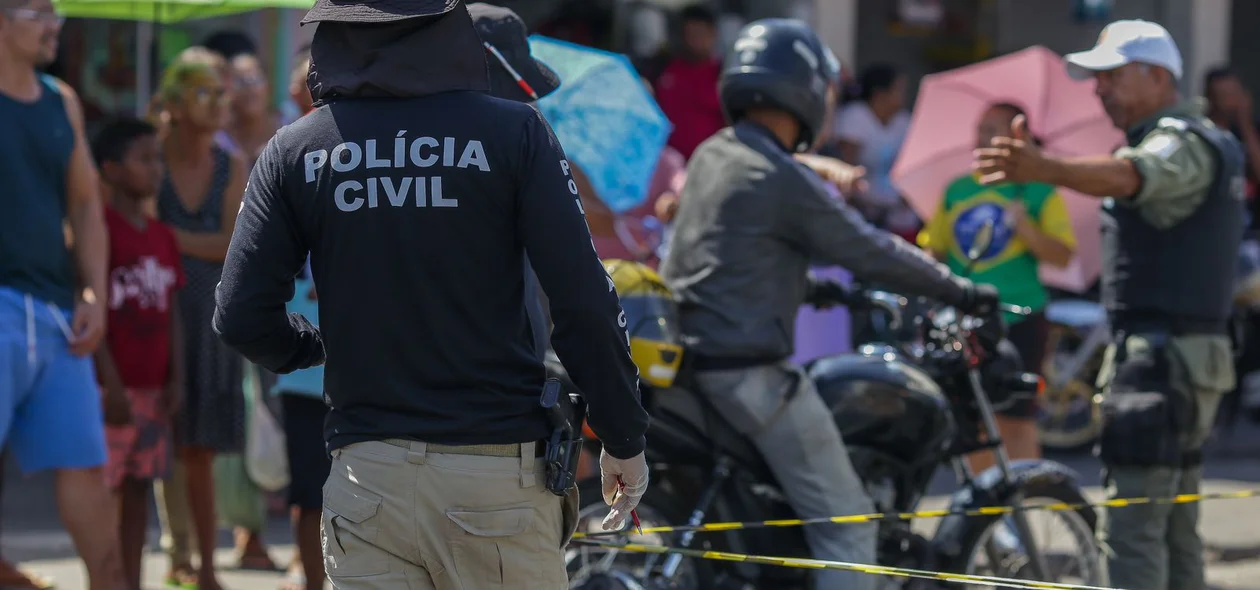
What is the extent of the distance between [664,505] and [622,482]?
1586 millimetres

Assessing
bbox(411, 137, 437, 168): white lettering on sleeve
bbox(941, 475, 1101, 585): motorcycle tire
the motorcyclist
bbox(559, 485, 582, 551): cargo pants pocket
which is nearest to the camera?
bbox(411, 137, 437, 168): white lettering on sleeve

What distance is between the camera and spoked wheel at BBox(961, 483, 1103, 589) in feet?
17.2

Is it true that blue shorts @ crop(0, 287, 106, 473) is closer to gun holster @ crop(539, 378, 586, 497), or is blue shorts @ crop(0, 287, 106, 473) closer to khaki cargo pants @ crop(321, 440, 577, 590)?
khaki cargo pants @ crop(321, 440, 577, 590)

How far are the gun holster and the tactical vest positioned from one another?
2631 mm

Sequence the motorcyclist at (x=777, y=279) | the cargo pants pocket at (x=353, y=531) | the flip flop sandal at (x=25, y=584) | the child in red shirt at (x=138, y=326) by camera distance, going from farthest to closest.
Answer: the flip flop sandal at (x=25, y=584) → the child in red shirt at (x=138, y=326) → the motorcyclist at (x=777, y=279) → the cargo pants pocket at (x=353, y=531)

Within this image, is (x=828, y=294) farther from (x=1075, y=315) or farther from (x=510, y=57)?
(x=1075, y=315)

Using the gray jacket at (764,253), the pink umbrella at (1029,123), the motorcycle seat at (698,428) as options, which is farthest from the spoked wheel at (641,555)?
the pink umbrella at (1029,123)

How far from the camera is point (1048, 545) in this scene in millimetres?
5547

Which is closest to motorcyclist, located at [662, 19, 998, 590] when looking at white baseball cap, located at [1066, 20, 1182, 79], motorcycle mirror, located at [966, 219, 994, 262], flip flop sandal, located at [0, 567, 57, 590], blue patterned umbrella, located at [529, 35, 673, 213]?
motorcycle mirror, located at [966, 219, 994, 262]

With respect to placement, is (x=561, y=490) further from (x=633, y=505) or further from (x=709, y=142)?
(x=709, y=142)

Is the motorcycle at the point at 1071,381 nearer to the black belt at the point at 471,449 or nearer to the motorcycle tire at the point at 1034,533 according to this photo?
the motorcycle tire at the point at 1034,533

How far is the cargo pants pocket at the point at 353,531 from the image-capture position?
3133 millimetres

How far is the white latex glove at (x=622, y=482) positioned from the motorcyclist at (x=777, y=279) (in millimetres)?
1463

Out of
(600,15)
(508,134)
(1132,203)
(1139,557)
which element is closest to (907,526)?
(1139,557)
